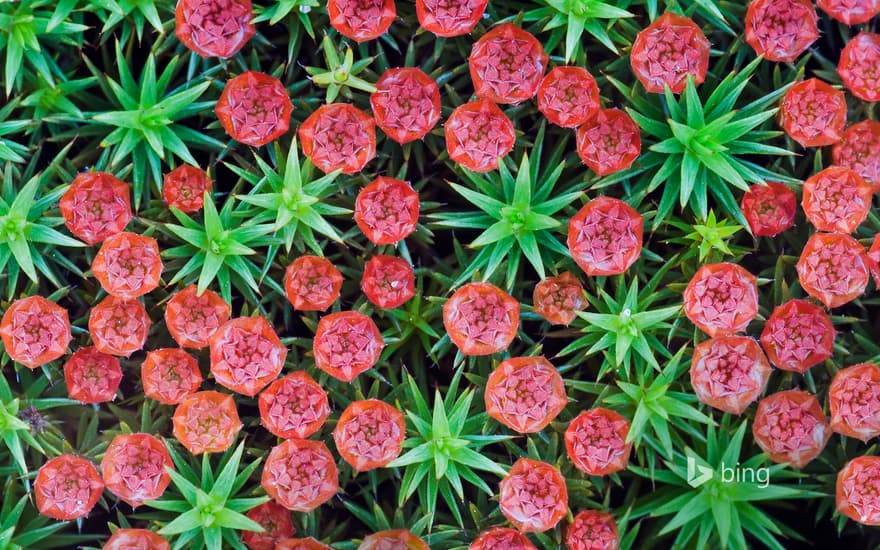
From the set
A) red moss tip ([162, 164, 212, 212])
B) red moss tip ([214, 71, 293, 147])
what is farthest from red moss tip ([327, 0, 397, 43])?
red moss tip ([162, 164, 212, 212])

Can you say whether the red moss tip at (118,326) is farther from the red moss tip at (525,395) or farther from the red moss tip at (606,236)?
the red moss tip at (606,236)

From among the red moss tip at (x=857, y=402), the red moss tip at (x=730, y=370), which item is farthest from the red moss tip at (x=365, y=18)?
the red moss tip at (x=857, y=402)

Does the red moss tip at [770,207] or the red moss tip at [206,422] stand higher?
the red moss tip at [770,207]

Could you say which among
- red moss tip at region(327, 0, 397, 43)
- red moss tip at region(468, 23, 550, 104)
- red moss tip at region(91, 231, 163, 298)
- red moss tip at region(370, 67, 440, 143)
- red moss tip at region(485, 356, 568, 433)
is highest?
red moss tip at region(327, 0, 397, 43)

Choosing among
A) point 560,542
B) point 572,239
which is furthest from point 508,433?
point 572,239

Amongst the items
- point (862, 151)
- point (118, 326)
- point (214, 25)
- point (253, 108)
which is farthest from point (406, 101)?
point (862, 151)

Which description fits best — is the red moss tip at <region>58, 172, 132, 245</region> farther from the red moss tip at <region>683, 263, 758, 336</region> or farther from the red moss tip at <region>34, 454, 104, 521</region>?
the red moss tip at <region>683, 263, 758, 336</region>

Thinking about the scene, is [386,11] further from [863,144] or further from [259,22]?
[863,144]

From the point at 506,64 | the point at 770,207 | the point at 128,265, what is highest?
the point at 506,64

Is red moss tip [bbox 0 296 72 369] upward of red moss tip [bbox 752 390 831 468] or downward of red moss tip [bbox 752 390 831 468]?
upward

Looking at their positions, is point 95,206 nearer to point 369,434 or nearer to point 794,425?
point 369,434

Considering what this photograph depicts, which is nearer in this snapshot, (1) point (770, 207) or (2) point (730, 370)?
(2) point (730, 370)
